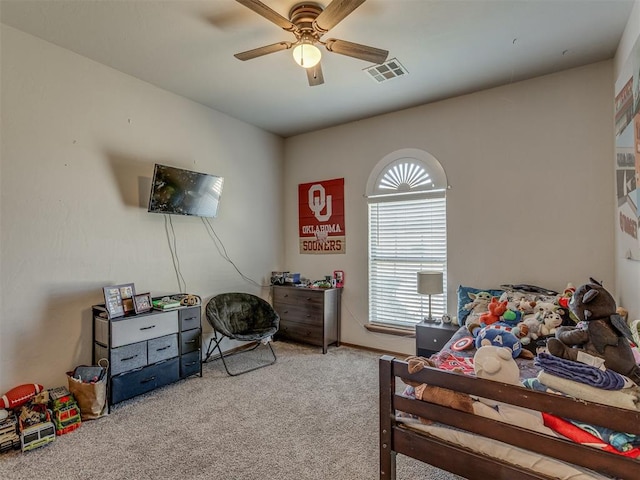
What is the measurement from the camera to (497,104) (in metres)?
3.20

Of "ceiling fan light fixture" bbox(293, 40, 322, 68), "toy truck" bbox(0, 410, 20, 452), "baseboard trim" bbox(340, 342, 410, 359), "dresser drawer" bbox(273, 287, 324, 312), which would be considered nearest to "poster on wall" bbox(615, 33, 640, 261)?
"ceiling fan light fixture" bbox(293, 40, 322, 68)

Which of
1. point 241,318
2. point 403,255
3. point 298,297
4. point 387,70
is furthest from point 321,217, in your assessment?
point 387,70

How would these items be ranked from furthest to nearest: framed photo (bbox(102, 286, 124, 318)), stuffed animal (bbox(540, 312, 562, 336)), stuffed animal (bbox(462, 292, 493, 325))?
stuffed animal (bbox(462, 292, 493, 325)), framed photo (bbox(102, 286, 124, 318)), stuffed animal (bbox(540, 312, 562, 336))

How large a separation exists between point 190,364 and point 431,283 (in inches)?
96.1

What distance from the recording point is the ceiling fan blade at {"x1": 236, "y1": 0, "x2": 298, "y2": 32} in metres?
1.72

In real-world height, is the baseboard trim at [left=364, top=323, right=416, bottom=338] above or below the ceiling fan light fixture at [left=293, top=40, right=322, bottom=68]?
below

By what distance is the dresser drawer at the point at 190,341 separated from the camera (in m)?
3.03

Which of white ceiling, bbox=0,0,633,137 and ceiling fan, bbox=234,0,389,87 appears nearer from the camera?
ceiling fan, bbox=234,0,389,87

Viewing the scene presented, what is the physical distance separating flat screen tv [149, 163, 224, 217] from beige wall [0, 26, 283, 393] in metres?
0.28

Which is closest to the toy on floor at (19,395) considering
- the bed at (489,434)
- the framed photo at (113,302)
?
the framed photo at (113,302)

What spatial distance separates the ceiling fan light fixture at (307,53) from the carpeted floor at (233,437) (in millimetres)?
2465

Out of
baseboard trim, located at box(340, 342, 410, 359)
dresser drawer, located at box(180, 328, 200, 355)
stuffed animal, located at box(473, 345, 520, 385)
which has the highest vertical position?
stuffed animal, located at box(473, 345, 520, 385)

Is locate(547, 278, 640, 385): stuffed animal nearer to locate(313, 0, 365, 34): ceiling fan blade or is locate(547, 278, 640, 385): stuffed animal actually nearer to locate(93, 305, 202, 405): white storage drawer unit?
locate(313, 0, 365, 34): ceiling fan blade

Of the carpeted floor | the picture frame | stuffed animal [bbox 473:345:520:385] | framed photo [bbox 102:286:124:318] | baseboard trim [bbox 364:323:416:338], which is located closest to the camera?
stuffed animal [bbox 473:345:520:385]
